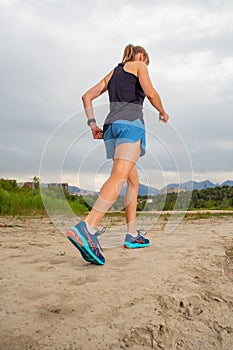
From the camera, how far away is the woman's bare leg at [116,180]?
2.55m

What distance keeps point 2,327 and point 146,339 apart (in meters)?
0.51

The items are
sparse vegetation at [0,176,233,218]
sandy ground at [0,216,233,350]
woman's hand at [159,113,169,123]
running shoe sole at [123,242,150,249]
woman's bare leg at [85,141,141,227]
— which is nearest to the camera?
sandy ground at [0,216,233,350]

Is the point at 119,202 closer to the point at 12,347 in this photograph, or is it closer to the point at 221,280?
the point at 221,280

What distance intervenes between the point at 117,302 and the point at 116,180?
3.73ft

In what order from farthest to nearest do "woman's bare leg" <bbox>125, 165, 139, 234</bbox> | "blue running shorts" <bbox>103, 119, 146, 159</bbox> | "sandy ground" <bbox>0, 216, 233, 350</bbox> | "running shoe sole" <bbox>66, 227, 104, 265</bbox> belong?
"woman's bare leg" <bbox>125, 165, 139, 234</bbox> → "blue running shorts" <bbox>103, 119, 146, 159</bbox> → "running shoe sole" <bbox>66, 227, 104, 265</bbox> → "sandy ground" <bbox>0, 216, 233, 350</bbox>

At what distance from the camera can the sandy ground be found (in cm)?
133

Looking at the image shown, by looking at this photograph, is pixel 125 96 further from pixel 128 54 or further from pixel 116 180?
pixel 116 180

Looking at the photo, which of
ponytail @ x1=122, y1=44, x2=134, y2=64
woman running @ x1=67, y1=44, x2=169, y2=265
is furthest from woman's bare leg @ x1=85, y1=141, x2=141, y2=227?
ponytail @ x1=122, y1=44, x2=134, y2=64

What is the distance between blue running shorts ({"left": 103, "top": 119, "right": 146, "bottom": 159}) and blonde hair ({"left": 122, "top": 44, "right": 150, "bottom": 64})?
559 millimetres

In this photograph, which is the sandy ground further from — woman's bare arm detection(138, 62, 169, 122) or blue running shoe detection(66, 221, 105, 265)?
woman's bare arm detection(138, 62, 169, 122)

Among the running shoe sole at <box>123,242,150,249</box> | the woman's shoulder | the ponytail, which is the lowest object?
the running shoe sole at <box>123,242,150,249</box>

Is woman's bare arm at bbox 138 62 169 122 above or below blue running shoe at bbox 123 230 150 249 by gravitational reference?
above

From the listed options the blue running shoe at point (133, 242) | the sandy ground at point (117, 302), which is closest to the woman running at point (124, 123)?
the blue running shoe at point (133, 242)

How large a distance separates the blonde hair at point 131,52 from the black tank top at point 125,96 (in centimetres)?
15
